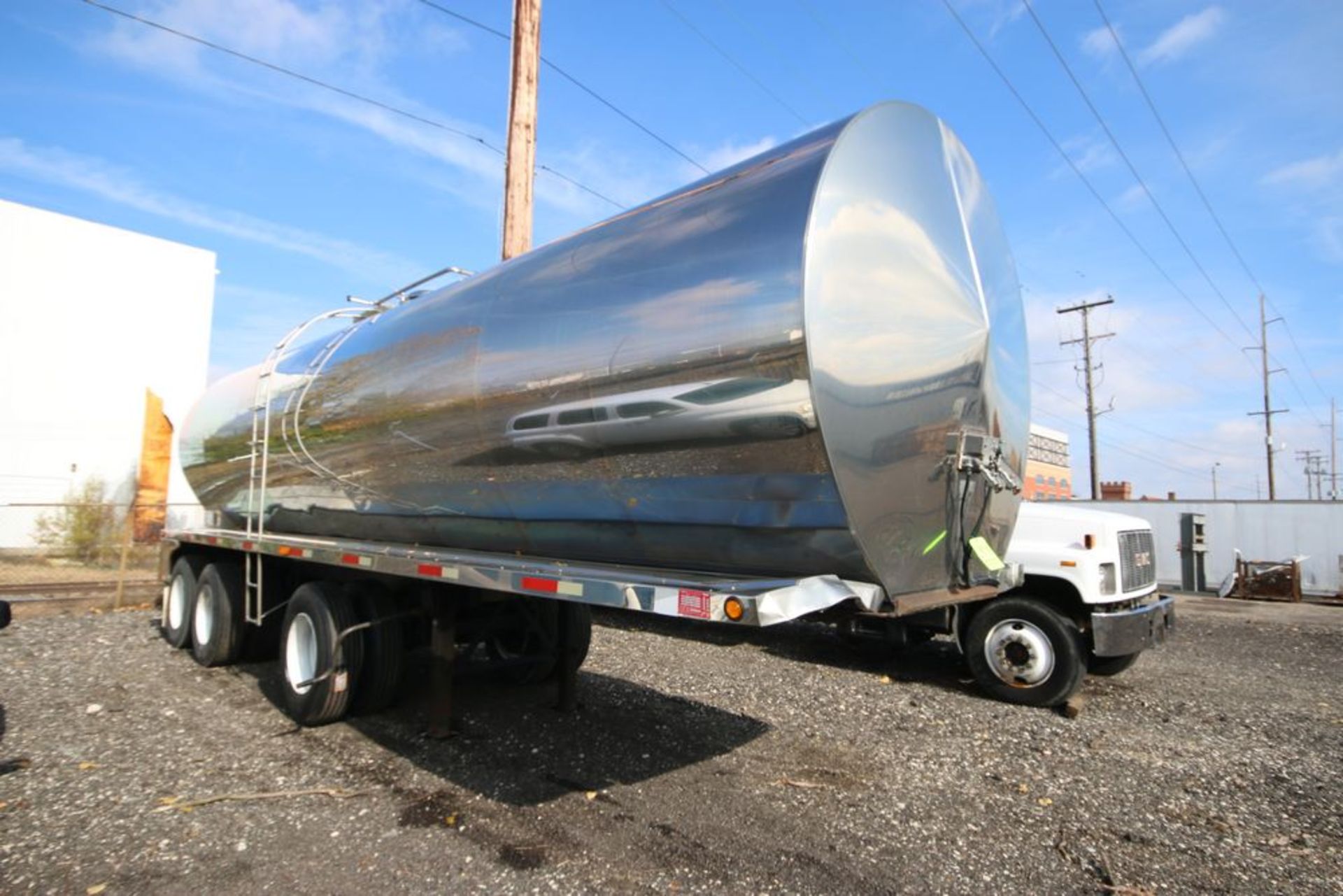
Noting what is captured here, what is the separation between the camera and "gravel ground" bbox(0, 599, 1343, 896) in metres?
3.47

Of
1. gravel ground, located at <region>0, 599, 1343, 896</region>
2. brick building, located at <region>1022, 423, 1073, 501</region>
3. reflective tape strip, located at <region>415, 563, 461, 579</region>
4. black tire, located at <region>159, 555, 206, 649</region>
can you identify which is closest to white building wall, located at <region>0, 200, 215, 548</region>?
black tire, located at <region>159, 555, 206, 649</region>

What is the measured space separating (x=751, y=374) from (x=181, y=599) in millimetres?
7955

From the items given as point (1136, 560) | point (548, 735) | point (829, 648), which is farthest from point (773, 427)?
point (829, 648)

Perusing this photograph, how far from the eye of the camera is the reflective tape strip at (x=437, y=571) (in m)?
4.32

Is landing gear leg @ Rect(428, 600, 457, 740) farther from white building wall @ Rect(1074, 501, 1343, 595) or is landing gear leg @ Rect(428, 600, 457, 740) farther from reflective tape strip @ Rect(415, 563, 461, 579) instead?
white building wall @ Rect(1074, 501, 1343, 595)

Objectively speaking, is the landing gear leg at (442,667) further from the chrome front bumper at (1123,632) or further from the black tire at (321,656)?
the chrome front bumper at (1123,632)

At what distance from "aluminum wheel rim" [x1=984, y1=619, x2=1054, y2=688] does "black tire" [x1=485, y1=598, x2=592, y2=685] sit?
347 centimetres

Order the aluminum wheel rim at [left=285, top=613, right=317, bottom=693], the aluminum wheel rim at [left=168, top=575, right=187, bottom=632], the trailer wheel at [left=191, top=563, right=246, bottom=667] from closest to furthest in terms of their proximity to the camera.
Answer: the aluminum wheel rim at [left=285, top=613, right=317, bottom=693] → the trailer wheel at [left=191, top=563, right=246, bottom=667] → the aluminum wheel rim at [left=168, top=575, right=187, bottom=632]

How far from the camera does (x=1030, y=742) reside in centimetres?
551

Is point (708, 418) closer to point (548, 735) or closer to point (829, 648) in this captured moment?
point (548, 735)

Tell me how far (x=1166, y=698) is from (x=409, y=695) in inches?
256

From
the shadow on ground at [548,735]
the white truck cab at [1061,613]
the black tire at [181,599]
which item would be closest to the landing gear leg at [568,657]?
the shadow on ground at [548,735]

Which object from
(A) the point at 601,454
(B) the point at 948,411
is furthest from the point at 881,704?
(A) the point at 601,454

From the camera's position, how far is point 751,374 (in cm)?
316
